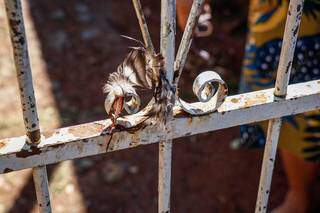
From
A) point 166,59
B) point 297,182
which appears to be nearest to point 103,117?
point 297,182

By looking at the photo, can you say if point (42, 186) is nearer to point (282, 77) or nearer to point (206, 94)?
point (206, 94)

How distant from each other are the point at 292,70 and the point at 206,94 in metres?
0.71

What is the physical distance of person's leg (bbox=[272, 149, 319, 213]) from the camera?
1.96 metres

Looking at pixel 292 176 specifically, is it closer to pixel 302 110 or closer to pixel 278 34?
pixel 278 34

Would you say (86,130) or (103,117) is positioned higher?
(103,117)

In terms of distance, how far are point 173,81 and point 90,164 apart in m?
1.49

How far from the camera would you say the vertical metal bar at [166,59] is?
2.92 ft

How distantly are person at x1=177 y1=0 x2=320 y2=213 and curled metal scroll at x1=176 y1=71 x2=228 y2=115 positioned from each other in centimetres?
63

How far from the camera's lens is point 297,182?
6.64ft

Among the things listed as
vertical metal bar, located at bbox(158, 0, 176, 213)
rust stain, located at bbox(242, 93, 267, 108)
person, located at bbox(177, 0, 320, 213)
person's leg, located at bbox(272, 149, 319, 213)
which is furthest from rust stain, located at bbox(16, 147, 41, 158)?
person's leg, located at bbox(272, 149, 319, 213)

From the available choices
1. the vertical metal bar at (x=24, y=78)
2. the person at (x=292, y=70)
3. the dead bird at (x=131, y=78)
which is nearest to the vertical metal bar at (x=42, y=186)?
the vertical metal bar at (x=24, y=78)

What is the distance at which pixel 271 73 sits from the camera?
1.76 metres

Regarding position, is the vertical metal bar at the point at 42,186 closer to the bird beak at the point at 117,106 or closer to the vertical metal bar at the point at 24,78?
the vertical metal bar at the point at 24,78

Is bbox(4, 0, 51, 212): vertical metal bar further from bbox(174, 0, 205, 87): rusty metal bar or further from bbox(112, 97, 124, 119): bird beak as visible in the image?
bbox(174, 0, 205, 87): rusty metal bar
